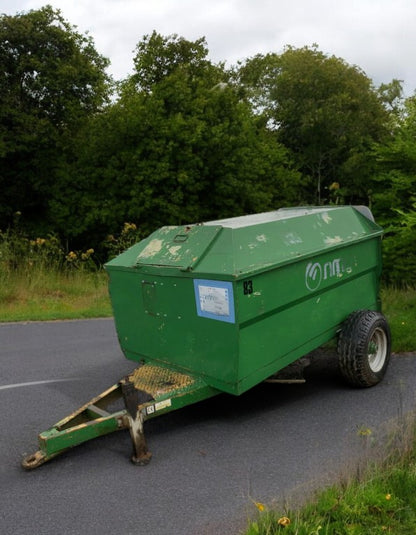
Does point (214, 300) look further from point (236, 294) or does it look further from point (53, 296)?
point (53, 296)

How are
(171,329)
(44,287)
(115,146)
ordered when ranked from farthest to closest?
(115,146)
(44,287)
(171,329)

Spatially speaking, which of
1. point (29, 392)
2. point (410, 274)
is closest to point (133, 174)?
point (410, 274)

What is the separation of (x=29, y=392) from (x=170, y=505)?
2570 millimetres

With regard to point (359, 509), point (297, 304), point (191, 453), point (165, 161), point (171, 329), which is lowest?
point (191, 453)

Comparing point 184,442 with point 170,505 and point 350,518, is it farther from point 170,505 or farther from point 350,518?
point 350,518

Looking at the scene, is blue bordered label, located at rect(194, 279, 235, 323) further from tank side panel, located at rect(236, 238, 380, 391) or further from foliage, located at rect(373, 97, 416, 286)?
foliage, located at rect(373, 97, 416, 286)

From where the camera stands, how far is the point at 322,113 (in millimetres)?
28688

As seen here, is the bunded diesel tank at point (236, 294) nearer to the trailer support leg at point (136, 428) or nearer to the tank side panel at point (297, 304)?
the tank side panel at point (297, 304)

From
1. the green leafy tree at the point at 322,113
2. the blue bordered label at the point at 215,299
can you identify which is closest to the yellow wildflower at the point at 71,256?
the blue bordered label at the point at 215,299

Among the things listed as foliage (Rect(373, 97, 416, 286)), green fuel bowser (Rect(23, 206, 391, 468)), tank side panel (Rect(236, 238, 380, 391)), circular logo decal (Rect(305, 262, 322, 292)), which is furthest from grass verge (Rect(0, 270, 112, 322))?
foliage (Rect(373, 97, 416, 286))

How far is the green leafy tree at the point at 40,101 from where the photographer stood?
61.0 ft

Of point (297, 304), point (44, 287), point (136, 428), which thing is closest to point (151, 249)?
point (297, 304)

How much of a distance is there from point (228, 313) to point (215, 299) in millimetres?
160

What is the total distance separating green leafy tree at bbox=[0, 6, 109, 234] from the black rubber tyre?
16171 millimetres
